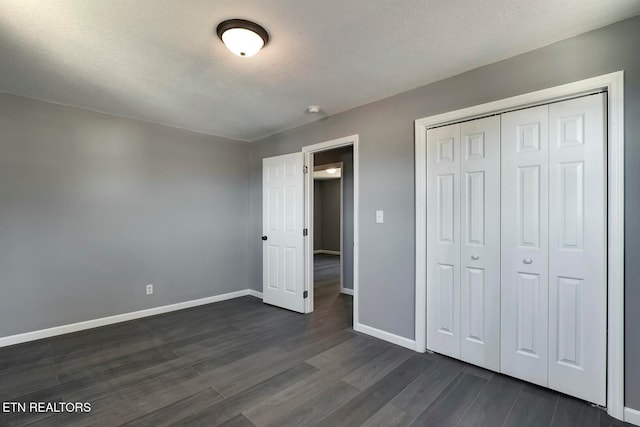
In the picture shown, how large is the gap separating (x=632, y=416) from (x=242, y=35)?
3.32 meters

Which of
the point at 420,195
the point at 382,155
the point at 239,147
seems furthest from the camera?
the point at 239,147

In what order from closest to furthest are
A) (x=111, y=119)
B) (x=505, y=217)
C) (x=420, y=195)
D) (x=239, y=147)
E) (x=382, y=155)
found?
(x=505, y=217), (x=420, y=195), (x=382, y=155), (x=111, y=119), (x=239, y=147)

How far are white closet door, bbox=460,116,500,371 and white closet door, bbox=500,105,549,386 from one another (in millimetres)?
57

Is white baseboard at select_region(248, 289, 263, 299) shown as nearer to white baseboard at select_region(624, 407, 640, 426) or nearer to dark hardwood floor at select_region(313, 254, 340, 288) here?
dark hardwood floor at select_region(313, 254, 340, 288)

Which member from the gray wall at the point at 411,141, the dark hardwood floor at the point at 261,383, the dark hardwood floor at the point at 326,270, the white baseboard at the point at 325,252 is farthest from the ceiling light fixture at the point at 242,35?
the white baseboard at the point at 325,252

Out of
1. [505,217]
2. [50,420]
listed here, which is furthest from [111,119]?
[505,217]

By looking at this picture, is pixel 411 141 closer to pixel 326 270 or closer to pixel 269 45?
pixel 269 45

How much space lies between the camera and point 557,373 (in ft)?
6.72

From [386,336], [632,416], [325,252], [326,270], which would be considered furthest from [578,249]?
[325,252]

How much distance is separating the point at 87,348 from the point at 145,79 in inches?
100

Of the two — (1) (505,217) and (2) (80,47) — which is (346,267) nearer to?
(1) (505,217)

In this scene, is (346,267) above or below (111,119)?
below

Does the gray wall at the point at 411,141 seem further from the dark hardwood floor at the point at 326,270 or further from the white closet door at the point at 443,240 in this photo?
the dark hardwood floor at the point at 326,270

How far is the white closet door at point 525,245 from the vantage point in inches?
83.0
